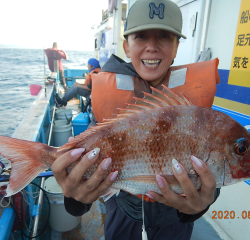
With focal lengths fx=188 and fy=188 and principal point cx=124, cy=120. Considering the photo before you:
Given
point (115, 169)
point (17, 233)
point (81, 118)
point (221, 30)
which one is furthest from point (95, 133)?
point (81, 118)

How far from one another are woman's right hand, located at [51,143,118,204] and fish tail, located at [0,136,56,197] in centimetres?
13

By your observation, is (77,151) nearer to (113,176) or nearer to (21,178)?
(113,176)

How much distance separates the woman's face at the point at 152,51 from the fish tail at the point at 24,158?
3.01ft

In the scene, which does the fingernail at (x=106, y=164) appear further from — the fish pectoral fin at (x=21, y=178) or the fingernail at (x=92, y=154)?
the fish pectoral fin at (x=21, y=178)

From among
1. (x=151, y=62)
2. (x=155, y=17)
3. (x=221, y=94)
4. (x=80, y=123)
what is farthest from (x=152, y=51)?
(x=80, y=123)

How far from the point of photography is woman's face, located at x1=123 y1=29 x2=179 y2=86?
4.58ft

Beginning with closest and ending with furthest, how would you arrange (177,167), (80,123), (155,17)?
(177,167) → (155,17) → (80,123)

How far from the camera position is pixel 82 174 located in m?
1.21

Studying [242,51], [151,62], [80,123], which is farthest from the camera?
[80,123]

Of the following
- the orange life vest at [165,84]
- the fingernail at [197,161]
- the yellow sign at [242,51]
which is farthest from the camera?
the yellow sign at [242,51]

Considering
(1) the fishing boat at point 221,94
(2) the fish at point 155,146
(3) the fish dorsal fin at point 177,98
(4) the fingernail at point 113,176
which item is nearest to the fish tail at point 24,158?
(2) the fish at point 155,146

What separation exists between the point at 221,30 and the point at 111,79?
1.87 meters

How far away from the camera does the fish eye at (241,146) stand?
3.84 feet

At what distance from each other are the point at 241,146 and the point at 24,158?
1447 millimetres
